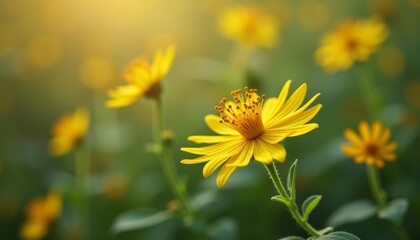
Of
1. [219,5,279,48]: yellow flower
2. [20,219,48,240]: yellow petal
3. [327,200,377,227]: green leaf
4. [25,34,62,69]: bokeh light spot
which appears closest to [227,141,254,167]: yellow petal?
[327,200,377,227]: green leaf

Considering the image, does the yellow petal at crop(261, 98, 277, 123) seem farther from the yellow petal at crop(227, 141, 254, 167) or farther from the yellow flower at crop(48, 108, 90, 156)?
the yellow flower at crop(48, 108, 90, 156)

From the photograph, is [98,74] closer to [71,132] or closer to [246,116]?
[71,132]

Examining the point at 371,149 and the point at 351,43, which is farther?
the point at 351,43

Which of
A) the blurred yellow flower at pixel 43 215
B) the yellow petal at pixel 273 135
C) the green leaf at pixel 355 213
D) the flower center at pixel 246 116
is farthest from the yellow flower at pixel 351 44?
the blurred yellow flower at pixel 43 215

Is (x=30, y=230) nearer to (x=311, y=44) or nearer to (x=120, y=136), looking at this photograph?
(x=120, y=136)

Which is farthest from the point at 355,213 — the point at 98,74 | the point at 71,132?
the point at 98,74

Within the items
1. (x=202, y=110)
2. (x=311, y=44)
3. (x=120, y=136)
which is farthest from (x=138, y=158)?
(x=311, y=44)
